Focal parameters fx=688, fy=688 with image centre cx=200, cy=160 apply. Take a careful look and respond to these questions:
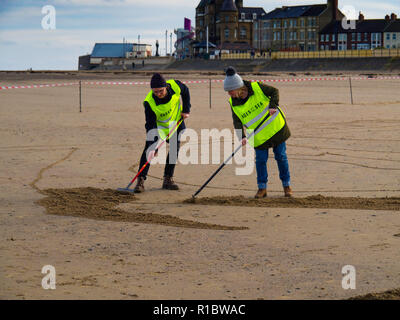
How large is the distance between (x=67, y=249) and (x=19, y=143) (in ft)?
26.8

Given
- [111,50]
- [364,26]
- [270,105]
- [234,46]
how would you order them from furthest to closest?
[111,50], [234,46], [364,26], [270,105]

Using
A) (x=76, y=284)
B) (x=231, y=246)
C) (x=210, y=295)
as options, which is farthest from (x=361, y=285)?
(x=76, y=284)

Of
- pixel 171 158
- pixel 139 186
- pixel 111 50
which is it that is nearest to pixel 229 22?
pixel 111 50

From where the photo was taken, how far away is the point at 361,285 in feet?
16.2

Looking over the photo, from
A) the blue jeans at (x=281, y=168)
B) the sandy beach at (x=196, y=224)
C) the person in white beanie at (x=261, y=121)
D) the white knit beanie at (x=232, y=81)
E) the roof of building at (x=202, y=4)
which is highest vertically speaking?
the roof of building at (x=202, y=4)

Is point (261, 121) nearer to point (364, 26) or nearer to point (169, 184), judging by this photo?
point (169, 184)

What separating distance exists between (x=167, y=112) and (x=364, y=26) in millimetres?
94769

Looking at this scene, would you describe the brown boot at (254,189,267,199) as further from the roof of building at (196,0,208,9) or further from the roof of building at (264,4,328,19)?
the roof of building at (196,0,208,9)

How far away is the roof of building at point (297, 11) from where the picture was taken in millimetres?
105188

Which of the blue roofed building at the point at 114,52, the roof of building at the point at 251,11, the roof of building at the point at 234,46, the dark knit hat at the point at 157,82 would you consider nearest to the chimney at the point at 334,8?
the roof of building at the point at 234,46

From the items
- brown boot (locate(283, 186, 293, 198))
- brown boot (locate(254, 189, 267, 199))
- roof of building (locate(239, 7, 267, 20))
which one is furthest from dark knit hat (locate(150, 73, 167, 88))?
roof of building (locate(239, 7, 267, 20))

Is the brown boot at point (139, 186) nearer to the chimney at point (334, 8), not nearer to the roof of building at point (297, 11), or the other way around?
the chimney at point (334, 8)

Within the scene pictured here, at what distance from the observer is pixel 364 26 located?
9894 cm
